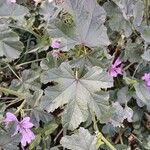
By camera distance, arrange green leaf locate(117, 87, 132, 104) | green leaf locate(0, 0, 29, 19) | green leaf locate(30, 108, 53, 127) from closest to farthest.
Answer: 1. green leaf locate(0, 0, 29, 19)
2. green leaf locate(30, 108, 53, 127)
3. green leaf locate(117, 87, 132, 104)

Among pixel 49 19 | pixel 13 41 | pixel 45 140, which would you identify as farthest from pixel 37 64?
pixel 13 41

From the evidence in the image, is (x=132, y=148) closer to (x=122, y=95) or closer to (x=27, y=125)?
(x=122, y=95)

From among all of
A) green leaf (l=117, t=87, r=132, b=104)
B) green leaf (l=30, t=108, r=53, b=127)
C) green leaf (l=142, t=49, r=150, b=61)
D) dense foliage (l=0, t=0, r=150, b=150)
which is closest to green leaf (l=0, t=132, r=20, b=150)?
dense foliage (l=0, t=0, r=150, b=150)

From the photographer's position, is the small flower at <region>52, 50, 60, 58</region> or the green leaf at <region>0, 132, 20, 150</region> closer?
the green leaf at <region>0, 132, 20, 150</region>

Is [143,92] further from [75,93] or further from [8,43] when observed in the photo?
[8,43]

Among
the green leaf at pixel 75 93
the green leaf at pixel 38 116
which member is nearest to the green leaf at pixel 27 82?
the green leaf at pixel 38 116

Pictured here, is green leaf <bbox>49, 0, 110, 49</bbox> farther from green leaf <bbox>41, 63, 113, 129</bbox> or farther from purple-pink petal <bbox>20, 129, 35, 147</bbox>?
purple-pink petal <bbox>20, 129, 35, 147</bbox>

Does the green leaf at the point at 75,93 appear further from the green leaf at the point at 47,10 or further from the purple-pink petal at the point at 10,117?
the green leaf at the point at 47,10

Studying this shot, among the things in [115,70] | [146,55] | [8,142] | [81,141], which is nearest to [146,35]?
[146,55]
